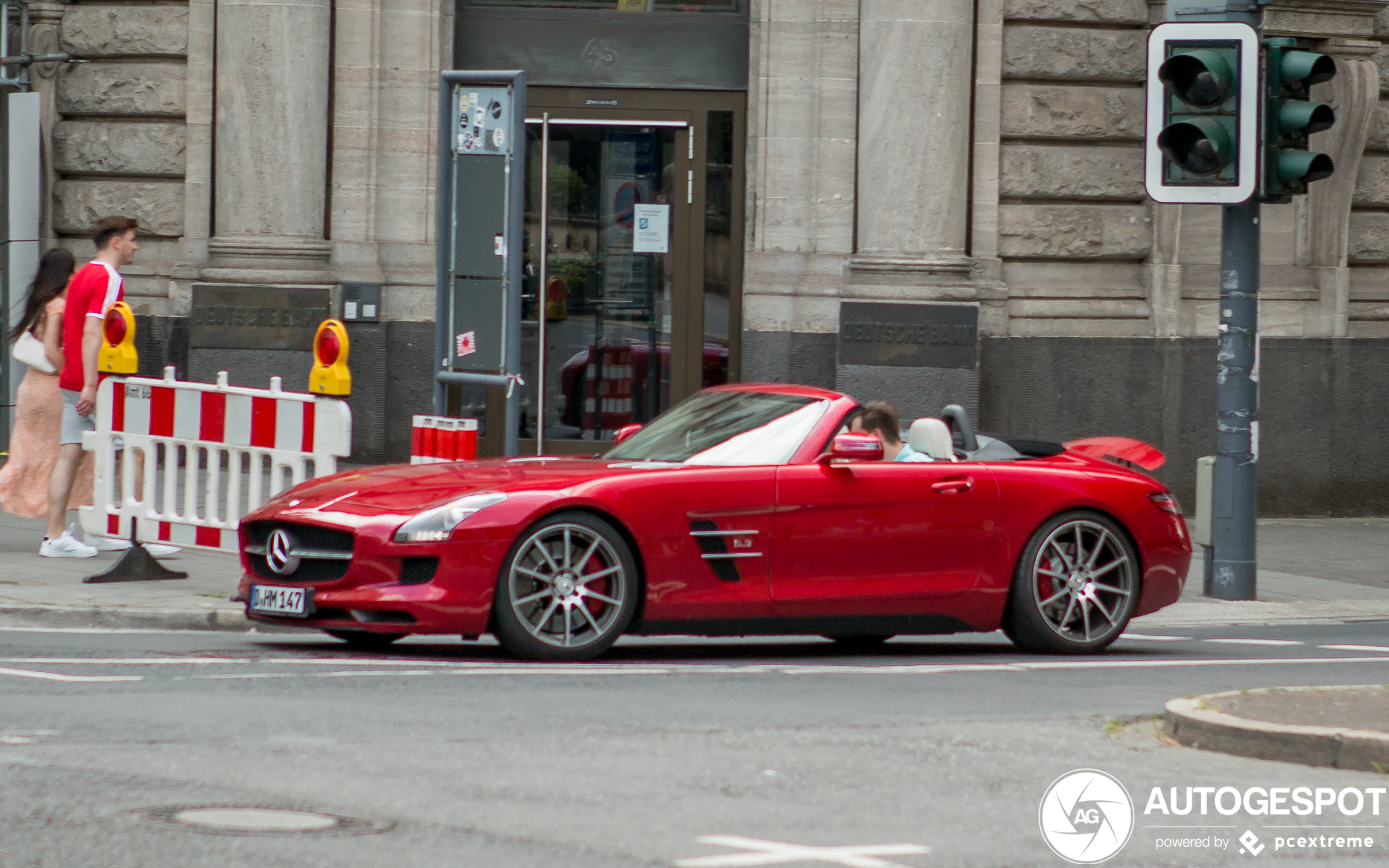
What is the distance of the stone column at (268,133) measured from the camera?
16.0 meters

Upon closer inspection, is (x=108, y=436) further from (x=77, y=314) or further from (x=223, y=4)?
(x=223, y=4)

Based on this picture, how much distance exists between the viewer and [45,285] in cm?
1223

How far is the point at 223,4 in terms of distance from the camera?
16062mm

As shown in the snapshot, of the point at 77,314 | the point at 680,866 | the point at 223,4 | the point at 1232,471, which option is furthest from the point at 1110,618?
the point at 223,4

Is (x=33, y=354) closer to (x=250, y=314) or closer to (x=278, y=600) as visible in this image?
(x=250, y=314)

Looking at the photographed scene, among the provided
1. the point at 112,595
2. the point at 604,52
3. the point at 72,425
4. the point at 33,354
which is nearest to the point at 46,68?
the point at 604,52

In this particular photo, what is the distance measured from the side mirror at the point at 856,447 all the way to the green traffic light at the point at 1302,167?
4.24 m

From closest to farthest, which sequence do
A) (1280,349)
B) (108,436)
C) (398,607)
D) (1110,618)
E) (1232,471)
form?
(398,607)
(1110,618)
(108,436)
(1232,471)
(1280,349)

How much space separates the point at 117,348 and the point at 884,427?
4.49 m

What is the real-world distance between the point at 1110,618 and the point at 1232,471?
3129 mm

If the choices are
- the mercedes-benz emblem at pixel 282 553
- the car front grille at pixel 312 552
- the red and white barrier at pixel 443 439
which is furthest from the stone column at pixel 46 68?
the mercedes-benz emblem at pixel 282 553

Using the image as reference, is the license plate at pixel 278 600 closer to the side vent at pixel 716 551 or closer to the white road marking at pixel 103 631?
the white road marking at pixel 103 631

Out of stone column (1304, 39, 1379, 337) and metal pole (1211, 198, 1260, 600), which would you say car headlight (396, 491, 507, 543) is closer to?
metal pole (1211, 198, 1260, 600)

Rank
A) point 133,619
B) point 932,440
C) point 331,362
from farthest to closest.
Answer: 1. point 331,362
2. point 133,619
3. point 932,440
